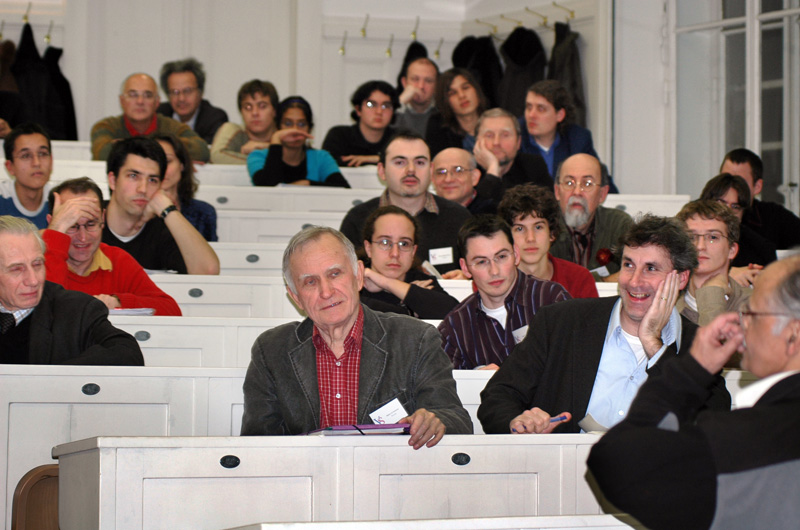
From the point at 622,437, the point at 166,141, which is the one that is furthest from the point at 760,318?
the point at 166,141

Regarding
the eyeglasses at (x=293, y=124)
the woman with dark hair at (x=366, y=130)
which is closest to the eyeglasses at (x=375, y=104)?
the woman with dark hair at (x=366, y=130)

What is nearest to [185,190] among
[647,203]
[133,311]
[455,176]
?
[455,176]

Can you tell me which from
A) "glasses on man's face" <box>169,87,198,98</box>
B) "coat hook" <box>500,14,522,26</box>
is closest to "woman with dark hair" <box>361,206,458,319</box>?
"glasses on man's face" <box>169,87,198,98</box>

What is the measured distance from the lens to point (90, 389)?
8.98 ft

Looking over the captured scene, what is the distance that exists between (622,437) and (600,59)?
675 cm

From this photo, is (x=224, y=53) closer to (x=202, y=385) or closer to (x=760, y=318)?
(x=202, y=385)

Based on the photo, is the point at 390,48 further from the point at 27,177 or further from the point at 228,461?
the point at 228,461

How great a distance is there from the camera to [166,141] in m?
5.07

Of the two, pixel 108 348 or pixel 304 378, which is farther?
pixel 108 348

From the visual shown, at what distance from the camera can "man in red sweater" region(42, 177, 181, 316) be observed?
3.53 meters

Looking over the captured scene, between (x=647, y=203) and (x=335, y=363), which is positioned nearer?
(x=335, y=363)

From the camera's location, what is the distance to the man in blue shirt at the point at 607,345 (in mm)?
2629

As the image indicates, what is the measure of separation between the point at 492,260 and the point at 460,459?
119 cm

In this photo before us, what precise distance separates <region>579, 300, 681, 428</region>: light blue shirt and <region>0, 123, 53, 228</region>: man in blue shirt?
311cm
